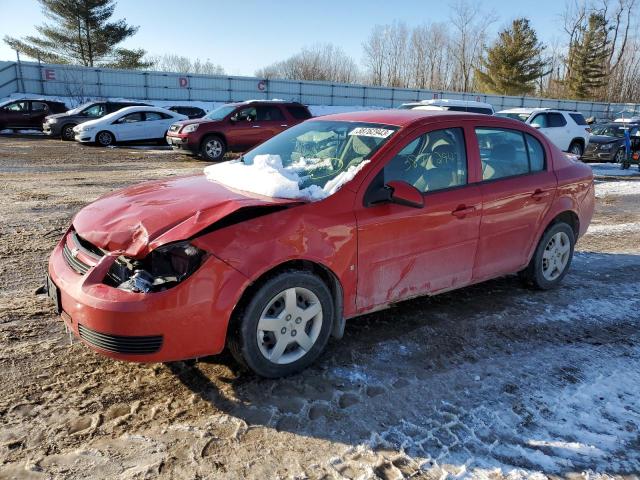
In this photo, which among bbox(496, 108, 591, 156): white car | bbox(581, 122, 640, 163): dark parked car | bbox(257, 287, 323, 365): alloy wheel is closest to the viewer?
bbox(257, 287, 323, 365): alloy wheel

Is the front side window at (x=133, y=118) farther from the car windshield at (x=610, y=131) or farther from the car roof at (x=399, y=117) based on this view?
the car windshield at (x=610, y=131)

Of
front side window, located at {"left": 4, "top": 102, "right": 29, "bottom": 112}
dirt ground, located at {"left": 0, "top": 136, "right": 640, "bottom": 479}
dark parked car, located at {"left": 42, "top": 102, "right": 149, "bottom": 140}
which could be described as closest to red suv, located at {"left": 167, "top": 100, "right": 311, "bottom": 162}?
dark parked car, located at {"left": 42, "top": 102, "right": 149, "bottom": 140}

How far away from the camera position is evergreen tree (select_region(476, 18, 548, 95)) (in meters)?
54.1

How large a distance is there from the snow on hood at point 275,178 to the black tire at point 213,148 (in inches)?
426

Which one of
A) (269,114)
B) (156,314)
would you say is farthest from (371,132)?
(269,114)

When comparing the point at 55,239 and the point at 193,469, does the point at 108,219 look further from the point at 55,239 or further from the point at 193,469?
the point at 55,239

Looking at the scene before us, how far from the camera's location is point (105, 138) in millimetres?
18047

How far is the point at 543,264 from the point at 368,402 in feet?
9.25

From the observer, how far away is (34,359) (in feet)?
11.2

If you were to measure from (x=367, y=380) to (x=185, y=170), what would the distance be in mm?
10408

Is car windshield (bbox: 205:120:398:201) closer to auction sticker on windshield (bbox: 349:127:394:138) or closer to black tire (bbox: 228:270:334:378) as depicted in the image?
auction sticker on windshield (bbox: 349:127:394:138)

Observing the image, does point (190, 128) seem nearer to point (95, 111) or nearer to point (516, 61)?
point (95, 111)

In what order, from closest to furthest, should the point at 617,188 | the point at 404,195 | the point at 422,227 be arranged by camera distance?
the point at 404,195
the point at 422,227
the point at 617,188

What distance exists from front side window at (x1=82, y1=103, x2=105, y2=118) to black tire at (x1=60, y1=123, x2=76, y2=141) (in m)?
0.72
